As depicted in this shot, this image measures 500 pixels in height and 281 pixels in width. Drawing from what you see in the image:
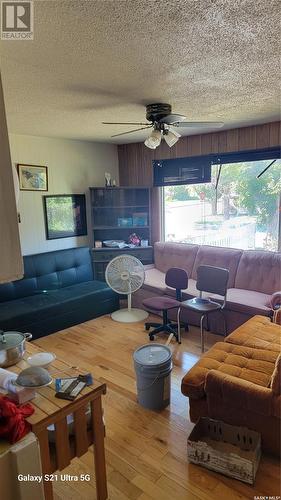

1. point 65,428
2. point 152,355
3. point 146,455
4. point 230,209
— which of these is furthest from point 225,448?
point 230,209

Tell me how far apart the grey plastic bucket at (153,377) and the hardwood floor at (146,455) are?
0.25 ft

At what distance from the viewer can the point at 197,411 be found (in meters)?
2.23

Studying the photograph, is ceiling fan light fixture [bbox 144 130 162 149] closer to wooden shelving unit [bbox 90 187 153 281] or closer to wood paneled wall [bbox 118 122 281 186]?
wood paneled wall [bbox 118 122 281 186]

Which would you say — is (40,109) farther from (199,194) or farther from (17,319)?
(199,194)

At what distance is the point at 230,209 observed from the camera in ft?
14.2

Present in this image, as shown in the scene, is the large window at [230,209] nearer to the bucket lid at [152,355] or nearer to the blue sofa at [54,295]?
the blue sofa at [54,295]

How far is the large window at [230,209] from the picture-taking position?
156 inches

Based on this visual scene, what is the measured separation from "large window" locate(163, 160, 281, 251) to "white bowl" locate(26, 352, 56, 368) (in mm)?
3208

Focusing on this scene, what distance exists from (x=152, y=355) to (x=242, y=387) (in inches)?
30.7

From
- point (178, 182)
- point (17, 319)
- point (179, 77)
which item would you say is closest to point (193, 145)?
point (178, 182)

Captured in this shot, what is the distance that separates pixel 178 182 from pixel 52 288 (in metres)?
2.41

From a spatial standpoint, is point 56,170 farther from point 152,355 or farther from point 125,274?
point 152,355

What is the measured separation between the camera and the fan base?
422cm

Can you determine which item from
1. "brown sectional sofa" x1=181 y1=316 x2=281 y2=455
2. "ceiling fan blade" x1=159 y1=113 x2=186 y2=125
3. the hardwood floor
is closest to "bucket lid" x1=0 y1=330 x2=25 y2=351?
the hardwood floor
